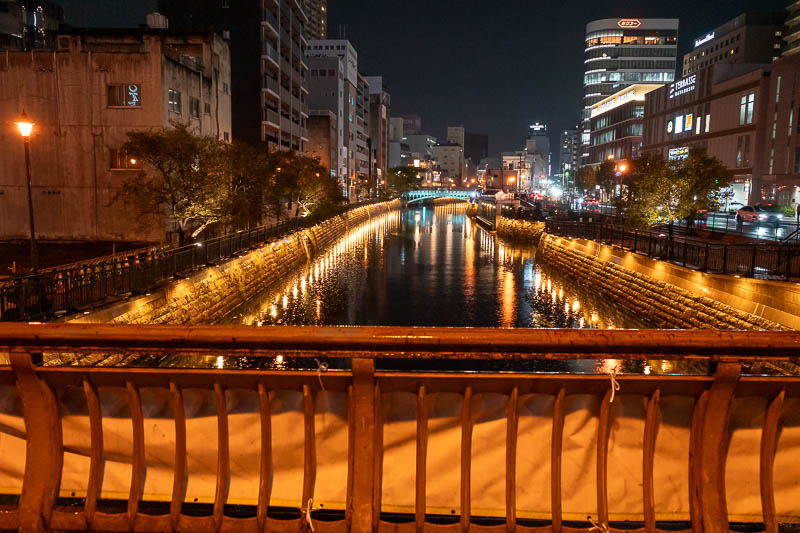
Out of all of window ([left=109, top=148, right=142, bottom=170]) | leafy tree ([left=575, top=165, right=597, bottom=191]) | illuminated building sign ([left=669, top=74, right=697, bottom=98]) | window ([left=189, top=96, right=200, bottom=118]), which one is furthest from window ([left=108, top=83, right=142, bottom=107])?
leafy tree ([left=575, top=165, right=597, bottom=191])

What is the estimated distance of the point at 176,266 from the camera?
72.2 ft

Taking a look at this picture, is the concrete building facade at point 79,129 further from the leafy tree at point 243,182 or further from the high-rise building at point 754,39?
the high-rise building at point 754,39

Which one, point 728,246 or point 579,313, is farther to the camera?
point 579,313

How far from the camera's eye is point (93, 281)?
626 inches

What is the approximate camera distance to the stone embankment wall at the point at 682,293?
1778 centimetres

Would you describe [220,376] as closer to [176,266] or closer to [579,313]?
[176,266]

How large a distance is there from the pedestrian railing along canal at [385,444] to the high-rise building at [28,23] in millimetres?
62879

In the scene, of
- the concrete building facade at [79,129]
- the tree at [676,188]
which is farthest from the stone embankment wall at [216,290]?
the tree at [676,188]

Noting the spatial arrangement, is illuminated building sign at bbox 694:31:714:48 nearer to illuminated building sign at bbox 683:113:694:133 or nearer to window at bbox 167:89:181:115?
illuminated building sign at bbox 683:113:694:133

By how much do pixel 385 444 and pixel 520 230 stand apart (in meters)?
68.4

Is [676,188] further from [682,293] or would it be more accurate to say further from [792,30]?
[792,30]

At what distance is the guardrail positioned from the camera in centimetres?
1327

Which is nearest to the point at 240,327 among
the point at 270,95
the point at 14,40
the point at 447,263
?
the point at 447,263

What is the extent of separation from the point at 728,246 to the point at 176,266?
20556 millimetres
